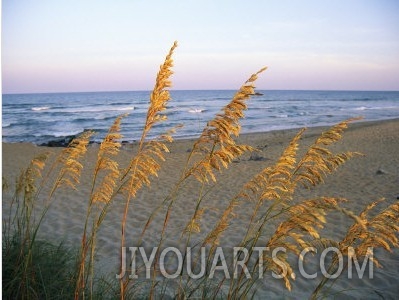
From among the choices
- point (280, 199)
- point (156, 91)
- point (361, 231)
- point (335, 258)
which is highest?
point (156, 91)

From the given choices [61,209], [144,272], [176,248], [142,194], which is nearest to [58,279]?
[144,272]

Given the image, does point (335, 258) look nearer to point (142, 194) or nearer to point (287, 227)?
point (287, 227)

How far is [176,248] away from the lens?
5926 mm

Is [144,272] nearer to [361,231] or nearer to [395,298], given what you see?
[395,298]

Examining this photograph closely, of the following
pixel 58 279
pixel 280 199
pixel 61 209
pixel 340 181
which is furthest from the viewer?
pixel 340 181

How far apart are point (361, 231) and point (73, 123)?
36.3 meters

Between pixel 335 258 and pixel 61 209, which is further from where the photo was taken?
pixel 61 209

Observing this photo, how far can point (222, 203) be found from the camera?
9461 millimetres

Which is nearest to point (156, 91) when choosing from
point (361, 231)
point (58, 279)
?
point (361, 231)

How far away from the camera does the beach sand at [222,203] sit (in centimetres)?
499

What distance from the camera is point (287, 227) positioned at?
79.4 inches

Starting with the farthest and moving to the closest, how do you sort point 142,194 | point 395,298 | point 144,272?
1. point 142,194
2. point 144,272
3. point 395,298

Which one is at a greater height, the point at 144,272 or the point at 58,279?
the point at 58,279

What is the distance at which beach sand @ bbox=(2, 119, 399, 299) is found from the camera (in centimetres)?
499
